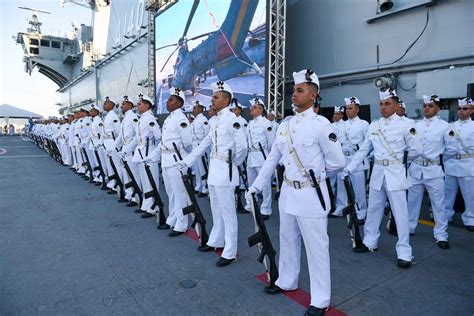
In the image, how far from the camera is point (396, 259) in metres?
3.83

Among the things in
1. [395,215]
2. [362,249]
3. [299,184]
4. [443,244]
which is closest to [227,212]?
[299,184]

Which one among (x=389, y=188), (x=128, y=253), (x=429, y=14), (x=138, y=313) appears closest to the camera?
(x=138, y=313)

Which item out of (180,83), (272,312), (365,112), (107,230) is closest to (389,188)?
(272,312)

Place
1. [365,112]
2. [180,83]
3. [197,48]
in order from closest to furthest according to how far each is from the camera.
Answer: [365,112], [197,48], [180,83]

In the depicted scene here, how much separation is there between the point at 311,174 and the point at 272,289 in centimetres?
114

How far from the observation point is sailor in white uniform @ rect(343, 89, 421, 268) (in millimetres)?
3689

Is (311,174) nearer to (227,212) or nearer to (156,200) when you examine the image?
(227,212)

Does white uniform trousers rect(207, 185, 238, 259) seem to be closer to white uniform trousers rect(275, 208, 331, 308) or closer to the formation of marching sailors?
the formation of marching sailors

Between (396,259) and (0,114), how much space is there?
6851 centimetres

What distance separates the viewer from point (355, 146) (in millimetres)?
5961

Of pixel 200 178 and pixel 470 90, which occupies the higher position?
pixel 470 90

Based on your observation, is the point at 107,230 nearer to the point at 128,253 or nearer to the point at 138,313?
the point at 128,253

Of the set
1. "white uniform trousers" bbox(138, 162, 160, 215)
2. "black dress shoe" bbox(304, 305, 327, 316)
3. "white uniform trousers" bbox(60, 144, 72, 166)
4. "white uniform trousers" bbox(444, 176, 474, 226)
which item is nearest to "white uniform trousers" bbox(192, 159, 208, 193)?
"white uniform trousers" bbox(138, 162, 160, 215)

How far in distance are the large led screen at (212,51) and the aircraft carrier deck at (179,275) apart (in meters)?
5.42
